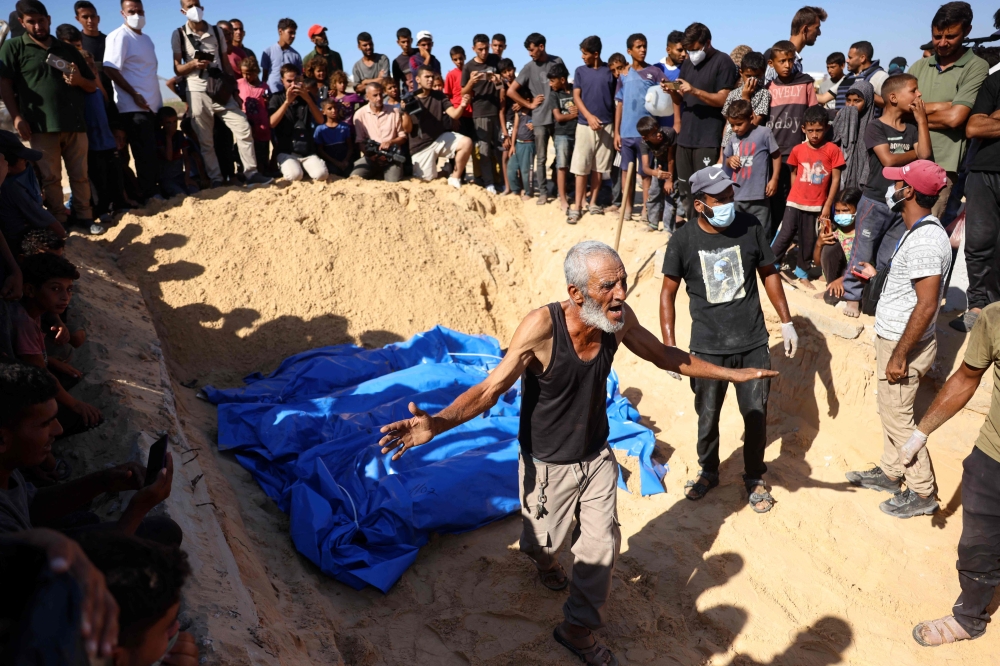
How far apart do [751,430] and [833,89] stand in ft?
19.7

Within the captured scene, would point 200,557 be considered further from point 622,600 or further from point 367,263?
point 367,263

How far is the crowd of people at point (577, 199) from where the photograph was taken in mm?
2605

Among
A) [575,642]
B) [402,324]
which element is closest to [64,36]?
[402,324]

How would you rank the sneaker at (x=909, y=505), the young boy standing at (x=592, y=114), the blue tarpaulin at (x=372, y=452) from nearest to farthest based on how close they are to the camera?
the blue tarpaulin at (x=372, y=452) < the sneaker at (x=909, y=505) < the young boy standing at (x=592, y=114)

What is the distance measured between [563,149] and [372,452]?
507 cm

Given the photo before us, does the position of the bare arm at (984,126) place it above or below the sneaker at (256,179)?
above

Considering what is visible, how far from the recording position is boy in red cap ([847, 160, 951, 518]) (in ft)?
13.1

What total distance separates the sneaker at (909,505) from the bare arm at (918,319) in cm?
99

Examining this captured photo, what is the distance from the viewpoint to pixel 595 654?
3.30m

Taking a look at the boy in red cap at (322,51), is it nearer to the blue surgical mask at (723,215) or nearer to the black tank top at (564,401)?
the blue surgical mask at (723,215)

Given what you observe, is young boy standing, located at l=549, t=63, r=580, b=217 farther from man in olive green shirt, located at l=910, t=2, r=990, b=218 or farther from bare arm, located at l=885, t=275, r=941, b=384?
bare arm, located at l=885, t=275, r=941, b=384

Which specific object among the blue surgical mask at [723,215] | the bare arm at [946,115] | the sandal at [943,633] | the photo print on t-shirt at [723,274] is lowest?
the sandal at [943,633]

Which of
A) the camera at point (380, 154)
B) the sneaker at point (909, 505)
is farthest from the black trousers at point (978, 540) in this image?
the camera at point (380, 154)

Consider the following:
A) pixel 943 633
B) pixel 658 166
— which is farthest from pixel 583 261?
pixel 658 166
